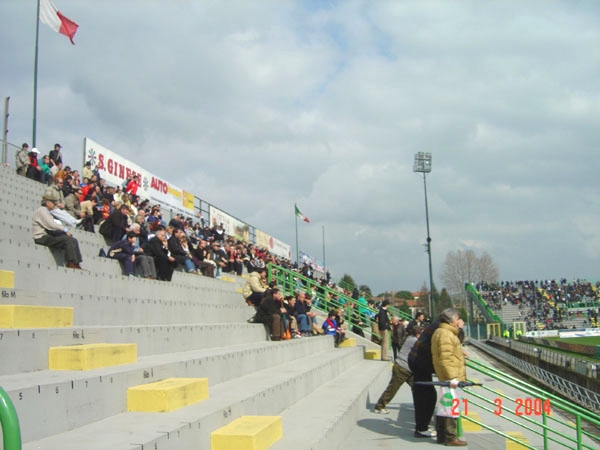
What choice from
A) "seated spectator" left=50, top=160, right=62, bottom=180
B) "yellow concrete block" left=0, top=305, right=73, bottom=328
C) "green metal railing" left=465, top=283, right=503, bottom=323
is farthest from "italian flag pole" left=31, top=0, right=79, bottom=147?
"green metal railing" left=465, top=283, right=503, bottom=323

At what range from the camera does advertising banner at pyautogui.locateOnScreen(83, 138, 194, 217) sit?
21.1 metres

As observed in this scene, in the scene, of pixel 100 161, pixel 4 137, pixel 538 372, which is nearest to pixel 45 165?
pixel 4 137

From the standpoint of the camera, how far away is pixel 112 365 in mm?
5688

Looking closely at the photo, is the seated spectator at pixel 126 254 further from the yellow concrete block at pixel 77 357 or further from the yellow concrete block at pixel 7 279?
the yellow concrete block at pixel 77 357

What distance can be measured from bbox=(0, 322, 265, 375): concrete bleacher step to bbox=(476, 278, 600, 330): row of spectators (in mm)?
55051

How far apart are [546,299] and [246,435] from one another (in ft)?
220

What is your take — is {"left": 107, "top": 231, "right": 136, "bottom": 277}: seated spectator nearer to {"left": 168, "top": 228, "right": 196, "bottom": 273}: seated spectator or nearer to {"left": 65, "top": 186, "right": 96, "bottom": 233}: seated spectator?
{"left": 168, "top": 228, "right": 196, "bottom": 273}: seated spectator

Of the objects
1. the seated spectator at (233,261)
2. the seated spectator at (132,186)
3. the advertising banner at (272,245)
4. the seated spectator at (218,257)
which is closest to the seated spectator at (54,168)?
the seated spectator at (132,186)

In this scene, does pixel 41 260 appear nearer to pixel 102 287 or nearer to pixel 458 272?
pixel 102 287

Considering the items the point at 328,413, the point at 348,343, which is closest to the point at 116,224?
the point at 328,413

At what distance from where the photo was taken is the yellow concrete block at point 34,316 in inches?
220

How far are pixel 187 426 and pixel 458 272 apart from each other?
91516 mm

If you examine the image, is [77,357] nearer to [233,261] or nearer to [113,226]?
[113,226]

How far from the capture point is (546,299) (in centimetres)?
6525
